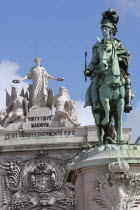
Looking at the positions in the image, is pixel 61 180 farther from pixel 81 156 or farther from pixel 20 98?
pixel 81 156

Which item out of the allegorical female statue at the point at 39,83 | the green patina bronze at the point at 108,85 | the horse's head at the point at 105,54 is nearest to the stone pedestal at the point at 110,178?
the green patina bronze at the point at 108,85

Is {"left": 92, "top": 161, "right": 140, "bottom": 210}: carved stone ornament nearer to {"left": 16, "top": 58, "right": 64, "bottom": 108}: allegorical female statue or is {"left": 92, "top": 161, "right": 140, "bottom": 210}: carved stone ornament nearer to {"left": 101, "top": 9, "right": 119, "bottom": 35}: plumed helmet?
{"left": 101, "top": 9, "right": 119, "bottom": 35}: plumed helmet

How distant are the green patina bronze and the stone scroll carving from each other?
2364 centimetres

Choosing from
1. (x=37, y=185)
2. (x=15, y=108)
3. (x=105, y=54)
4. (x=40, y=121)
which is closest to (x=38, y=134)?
(x=40, y=121)

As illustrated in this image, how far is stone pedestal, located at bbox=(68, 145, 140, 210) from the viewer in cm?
1370

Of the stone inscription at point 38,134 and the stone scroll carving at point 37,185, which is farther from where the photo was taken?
the stone inscription at point 38,134

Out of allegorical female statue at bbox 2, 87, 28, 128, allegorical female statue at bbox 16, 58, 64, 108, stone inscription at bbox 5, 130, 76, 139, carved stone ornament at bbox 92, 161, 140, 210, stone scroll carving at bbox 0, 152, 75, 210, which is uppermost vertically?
allegorical female statue at bbox 16, 58, 64, 108

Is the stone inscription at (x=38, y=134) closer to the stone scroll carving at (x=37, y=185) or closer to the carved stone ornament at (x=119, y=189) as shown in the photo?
the stone scroll carving at (x=37, y=185)

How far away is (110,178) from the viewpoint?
13.8 metres

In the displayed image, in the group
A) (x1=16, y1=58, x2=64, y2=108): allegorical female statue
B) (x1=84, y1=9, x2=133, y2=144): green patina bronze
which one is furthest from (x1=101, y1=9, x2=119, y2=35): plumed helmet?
(x1=16, y1=58, x2=64, y2=108): allegorical female statue

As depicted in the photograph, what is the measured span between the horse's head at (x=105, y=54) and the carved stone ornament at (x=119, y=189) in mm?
2223

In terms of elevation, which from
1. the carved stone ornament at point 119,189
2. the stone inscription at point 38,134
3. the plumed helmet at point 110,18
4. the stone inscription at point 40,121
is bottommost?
the carved stone ornament at point 119,189

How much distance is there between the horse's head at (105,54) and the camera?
14914mm

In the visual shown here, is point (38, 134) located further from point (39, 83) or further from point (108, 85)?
point (108, 85)
